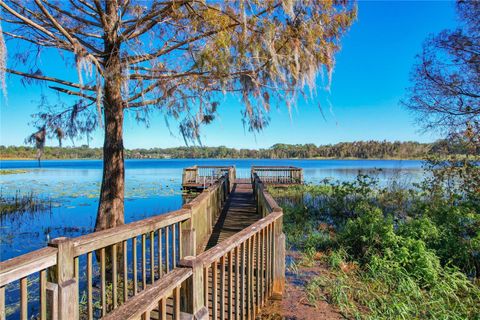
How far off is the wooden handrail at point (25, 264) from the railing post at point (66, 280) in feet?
0.19

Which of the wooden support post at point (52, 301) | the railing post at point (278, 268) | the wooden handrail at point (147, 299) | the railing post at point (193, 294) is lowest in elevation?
the railing post at point (278, 268)

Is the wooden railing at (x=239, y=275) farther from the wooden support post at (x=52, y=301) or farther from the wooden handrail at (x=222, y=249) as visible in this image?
the wooden support post at (x=52, y=301)

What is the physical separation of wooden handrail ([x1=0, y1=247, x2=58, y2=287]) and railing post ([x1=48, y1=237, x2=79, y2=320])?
0.06 meters

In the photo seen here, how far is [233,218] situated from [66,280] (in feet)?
19.8

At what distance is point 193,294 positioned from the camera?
171cm

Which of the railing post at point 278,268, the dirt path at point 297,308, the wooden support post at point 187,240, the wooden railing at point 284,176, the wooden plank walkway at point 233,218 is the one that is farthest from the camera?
the wooden railing at point 284,176

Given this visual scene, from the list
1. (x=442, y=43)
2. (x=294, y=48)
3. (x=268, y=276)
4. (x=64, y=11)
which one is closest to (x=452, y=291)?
(x=268, y=276)

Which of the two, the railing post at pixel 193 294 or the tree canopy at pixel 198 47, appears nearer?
the railing post at pixel 193 294

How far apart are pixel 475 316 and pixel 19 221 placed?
1331 cm

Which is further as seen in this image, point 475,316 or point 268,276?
point 268,276

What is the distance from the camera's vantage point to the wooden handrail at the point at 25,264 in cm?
164

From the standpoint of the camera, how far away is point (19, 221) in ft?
36.1

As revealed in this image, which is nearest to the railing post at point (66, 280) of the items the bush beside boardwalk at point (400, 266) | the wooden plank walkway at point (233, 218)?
the bush beside boardwalk at point (400, 266)

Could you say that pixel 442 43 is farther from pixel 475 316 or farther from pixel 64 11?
pixel 64 11
